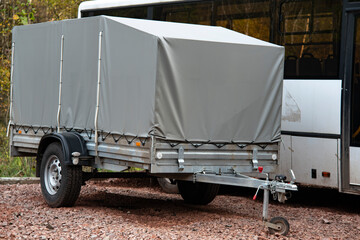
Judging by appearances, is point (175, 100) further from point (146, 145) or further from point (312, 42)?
point (312, 42)

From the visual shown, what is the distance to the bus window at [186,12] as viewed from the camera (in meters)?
11.6

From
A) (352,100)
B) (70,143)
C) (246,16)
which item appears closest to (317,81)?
(352,100)

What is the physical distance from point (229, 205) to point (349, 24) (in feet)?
11.0

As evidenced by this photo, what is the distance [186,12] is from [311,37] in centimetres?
265

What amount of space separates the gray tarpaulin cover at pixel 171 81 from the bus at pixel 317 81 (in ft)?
4.65

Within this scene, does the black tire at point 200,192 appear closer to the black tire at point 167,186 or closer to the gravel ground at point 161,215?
the gravel ground at point 161,215

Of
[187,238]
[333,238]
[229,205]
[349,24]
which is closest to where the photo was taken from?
[187,238]

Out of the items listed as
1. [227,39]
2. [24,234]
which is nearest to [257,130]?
[227,39]

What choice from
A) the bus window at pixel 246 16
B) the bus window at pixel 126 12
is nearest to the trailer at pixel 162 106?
the bus window at pixel 246 16

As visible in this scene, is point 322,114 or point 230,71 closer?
point 230,71

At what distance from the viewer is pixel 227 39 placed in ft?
28.1

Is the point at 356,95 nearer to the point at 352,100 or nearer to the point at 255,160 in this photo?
the point at 352,100

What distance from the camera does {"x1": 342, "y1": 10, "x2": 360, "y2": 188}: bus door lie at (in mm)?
9570

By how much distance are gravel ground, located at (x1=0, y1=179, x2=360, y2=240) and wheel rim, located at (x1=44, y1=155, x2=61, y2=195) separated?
0.31 metres
